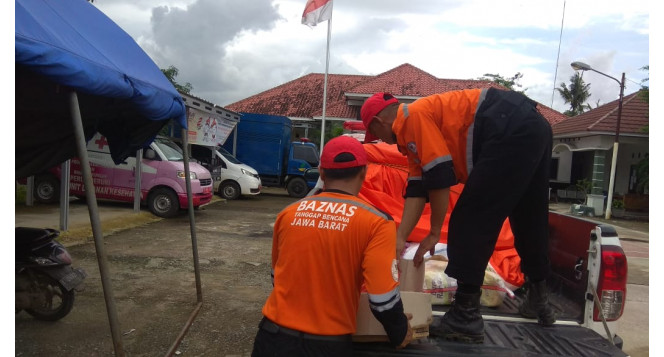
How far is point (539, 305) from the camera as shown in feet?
9.07

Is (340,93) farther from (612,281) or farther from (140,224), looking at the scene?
(612,281)

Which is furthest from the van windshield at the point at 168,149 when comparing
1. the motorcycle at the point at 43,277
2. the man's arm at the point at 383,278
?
the man's arm at the point at 383,278

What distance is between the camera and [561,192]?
69.4ft

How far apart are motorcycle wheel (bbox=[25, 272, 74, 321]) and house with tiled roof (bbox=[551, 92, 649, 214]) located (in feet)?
59.6

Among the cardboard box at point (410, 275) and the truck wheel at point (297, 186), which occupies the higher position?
the cardboard box at point (410, 275)

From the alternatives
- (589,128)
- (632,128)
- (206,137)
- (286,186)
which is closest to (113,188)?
(206,137)

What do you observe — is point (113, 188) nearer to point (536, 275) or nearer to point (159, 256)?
point (159, 256)

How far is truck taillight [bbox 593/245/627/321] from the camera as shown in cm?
259

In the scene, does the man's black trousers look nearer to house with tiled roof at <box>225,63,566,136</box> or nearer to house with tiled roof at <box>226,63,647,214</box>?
house with tiled roof at <box>226,63,647,214</box>

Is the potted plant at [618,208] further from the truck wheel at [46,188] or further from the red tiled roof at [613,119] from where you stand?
the truck wheel at [46,188]

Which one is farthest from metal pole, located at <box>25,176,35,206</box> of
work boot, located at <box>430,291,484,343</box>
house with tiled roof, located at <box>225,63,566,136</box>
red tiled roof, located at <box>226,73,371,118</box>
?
red tiled roof, located at <box>226,73,371,118</box>

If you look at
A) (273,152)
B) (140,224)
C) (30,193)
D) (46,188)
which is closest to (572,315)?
(140,224)

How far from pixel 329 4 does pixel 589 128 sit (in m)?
10.8

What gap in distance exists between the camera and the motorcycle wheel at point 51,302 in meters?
4.14
